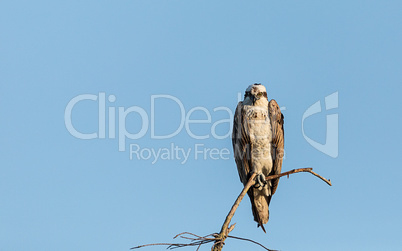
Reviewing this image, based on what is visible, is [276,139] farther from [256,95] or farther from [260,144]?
[256,95]

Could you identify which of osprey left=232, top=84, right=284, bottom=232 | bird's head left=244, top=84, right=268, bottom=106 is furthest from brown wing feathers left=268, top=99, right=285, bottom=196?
bird's head left=244, top=84, right=268, bottom=106

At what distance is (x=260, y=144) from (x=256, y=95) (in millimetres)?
912

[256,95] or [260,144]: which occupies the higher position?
[256,95]

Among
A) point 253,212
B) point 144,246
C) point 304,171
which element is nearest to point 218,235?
point 144,246

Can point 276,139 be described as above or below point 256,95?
below

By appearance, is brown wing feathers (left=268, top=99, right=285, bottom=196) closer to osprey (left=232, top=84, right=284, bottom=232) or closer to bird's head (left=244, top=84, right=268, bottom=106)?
osprey (left=232, top=84, right=284, bottom=232)

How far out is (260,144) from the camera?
30.0 ft

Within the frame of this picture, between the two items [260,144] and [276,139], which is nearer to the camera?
[260,144]

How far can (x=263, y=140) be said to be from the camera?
9133 mm

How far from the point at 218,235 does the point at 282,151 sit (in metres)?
4.19

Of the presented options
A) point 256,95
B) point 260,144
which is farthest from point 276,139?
point 256,95

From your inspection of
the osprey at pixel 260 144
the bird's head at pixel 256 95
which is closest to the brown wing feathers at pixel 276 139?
the osprey at pixel 260 144

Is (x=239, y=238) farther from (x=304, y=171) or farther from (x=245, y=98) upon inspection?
(x=245, y=98)

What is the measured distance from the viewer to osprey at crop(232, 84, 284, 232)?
9.13m
